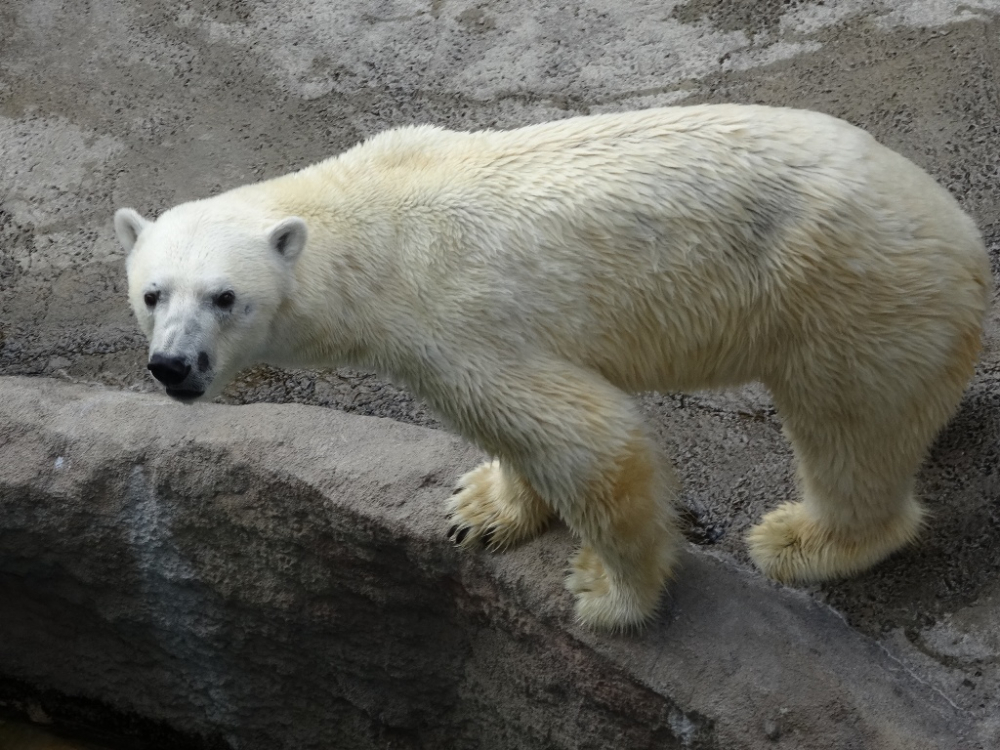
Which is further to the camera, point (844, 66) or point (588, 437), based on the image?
point (844, 66)

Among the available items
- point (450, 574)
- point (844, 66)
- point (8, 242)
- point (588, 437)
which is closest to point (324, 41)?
point (8, 242)

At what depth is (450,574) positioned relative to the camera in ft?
10.3

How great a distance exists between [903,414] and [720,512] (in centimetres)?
90

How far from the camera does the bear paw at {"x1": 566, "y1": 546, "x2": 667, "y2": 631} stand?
2.69 meters

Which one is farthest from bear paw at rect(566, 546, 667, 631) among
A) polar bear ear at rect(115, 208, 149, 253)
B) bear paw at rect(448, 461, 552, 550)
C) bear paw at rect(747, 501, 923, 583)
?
polar bear ear at rect(115, 208, 149, 253)

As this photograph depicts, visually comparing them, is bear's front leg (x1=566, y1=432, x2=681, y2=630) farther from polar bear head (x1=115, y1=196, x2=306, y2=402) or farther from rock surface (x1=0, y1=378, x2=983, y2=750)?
polar bear head (x1=115, y1=196, x2=306, y2=402)

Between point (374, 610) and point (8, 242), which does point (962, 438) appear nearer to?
point (374, 610)

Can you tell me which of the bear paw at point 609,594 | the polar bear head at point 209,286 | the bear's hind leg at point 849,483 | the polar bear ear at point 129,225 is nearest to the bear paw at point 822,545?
the bear's hind leg at point 849,483

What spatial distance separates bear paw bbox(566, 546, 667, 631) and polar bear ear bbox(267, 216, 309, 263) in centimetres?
109

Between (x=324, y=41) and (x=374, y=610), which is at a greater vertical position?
(x=324, y=41)

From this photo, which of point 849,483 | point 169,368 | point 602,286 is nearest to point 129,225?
point 169,368

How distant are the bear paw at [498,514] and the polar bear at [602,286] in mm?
378

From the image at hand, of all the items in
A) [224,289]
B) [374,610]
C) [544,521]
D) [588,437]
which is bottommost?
[374,610]

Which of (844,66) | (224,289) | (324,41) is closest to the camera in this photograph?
(224,289)
